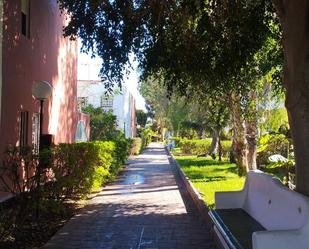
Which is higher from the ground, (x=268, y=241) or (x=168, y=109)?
(x=168, y=109)

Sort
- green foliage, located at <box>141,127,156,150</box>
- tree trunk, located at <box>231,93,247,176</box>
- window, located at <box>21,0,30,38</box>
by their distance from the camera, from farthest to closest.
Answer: green foliage, located at <box>141,127,156,150</box>, tree trunk, located at <box>231,93,247,176</box>, window, located at <box>21,0,30,38</box>

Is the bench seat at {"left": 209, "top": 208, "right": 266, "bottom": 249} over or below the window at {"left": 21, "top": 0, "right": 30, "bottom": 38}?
below

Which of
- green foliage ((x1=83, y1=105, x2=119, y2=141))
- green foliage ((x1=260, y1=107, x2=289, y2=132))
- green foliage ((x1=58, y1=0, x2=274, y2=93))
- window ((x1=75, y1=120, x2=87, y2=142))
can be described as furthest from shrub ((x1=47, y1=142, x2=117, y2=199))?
green foliage ((x1=83, y1=105, x2=119, y2=141))

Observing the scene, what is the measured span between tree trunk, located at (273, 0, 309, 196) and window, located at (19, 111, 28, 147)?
822cm

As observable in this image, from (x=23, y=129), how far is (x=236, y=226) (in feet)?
26.8

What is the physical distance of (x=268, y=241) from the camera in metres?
4.84

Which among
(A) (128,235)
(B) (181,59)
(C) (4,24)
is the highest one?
(C) (4,24)

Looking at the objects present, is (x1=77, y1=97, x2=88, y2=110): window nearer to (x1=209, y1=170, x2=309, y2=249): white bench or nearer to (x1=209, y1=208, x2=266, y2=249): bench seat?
(x1=209, y1=170, x2=309, y2=249): white bench

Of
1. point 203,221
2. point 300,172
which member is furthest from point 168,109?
point 300,172

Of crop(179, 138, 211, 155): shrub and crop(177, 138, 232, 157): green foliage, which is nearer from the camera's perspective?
crop(177, 138, 232, 157): green foliage

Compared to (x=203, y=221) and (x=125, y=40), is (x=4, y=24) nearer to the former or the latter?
(x=125, y=40)

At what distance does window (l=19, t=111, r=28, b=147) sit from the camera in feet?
44.0

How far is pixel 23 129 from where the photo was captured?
44.8 feet

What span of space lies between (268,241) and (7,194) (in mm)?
8332
